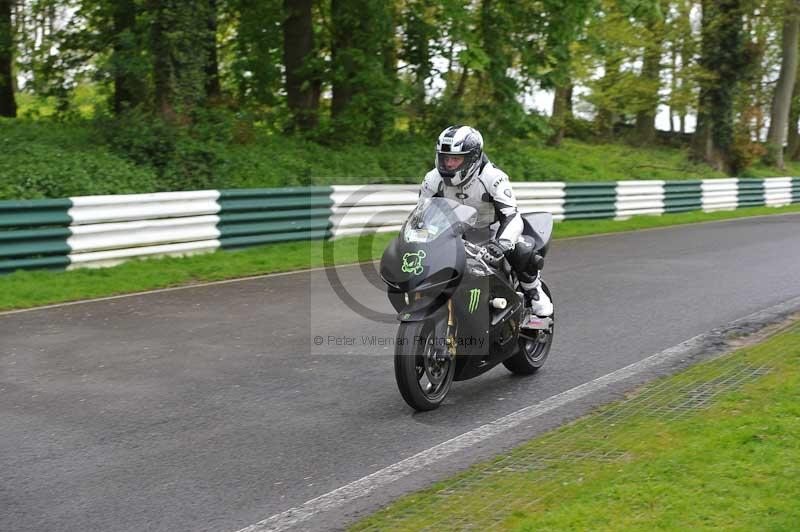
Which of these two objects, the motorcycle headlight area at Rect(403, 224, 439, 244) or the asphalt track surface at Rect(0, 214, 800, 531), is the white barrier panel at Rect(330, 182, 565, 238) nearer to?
the asphalt track surface at Rect(0, 214, 800, 531)

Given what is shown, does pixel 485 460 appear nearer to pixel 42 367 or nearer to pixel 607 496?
pixel 607 496

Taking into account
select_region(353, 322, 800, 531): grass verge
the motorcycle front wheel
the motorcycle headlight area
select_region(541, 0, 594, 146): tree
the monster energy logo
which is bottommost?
select_region(353, 322, 800, 531): grass verge

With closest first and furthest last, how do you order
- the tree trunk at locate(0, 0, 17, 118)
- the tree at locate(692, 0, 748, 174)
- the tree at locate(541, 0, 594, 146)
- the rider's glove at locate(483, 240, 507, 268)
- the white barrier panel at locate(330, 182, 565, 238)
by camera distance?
1. the rider's glove at locate(483, 240, 507, 268)
2. the white barrier panel at locate(330, 182, 565, 238)
3. the tree at locate(541, 0, 594, 146)
4. the tree trunk at locate(0, 0, 17, 118)
5. the tree at locate(692, 0, 748, 174)

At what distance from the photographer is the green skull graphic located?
6.21 m

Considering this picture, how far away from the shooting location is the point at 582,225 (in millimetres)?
20578

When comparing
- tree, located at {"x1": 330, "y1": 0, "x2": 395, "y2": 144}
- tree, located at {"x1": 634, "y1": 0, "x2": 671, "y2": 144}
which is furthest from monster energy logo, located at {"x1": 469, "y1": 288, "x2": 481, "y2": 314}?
tree, located at {"x1": 634, "y1": 0, "x2": 671, "y2": 144}

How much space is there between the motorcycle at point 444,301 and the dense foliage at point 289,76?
33.1 ft

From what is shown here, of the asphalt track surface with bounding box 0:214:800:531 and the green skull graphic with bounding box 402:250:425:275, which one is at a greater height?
the green skull graphic with bounding box 402:250:425:275

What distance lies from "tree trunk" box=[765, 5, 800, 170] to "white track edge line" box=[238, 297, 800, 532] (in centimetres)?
3127

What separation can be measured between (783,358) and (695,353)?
2.98 feet

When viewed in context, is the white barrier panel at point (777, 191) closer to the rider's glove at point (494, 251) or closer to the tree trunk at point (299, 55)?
the tree trunk at point (299, 55)

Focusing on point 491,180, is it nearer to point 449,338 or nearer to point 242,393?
point 449,338

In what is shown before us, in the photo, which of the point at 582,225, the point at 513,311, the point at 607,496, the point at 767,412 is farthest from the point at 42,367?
the point at 582,225

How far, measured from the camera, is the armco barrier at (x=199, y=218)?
39.2 feet
